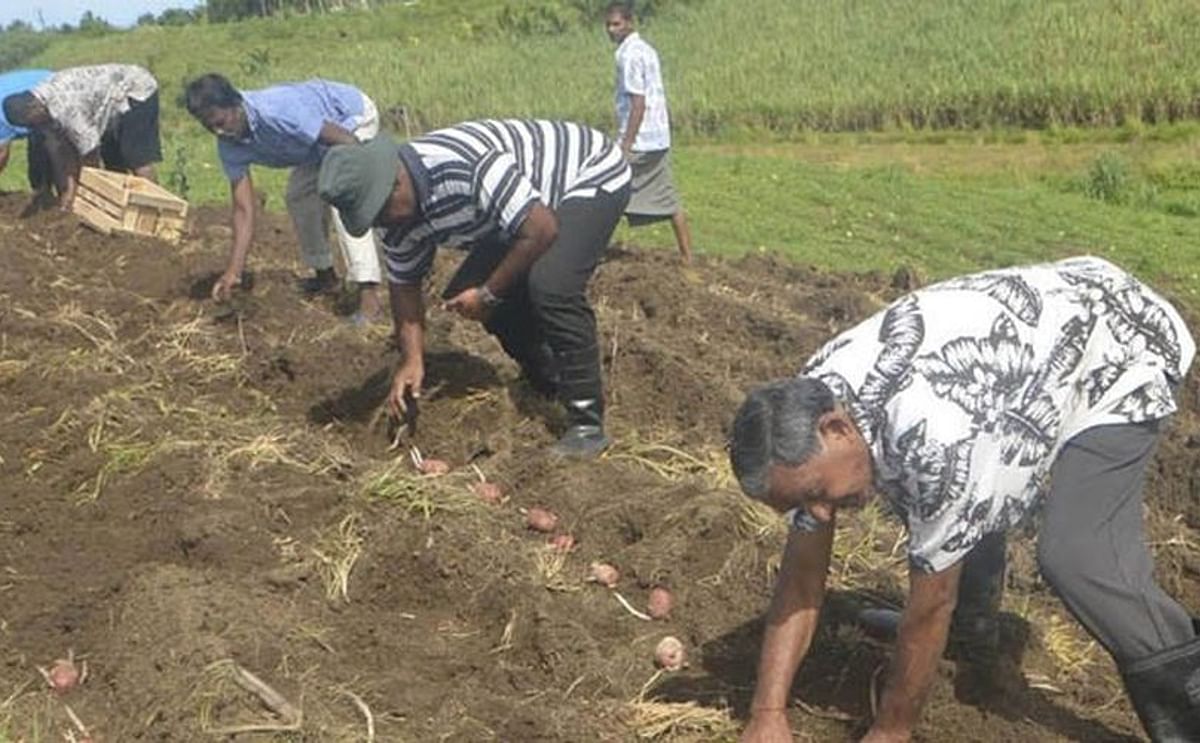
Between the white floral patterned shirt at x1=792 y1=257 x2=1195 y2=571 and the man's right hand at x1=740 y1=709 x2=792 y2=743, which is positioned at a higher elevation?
the white floral patterned shirt at x1=792 y1=257 x2=1195 y2=571

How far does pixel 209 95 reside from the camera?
694 cm

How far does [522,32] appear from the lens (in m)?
32.2

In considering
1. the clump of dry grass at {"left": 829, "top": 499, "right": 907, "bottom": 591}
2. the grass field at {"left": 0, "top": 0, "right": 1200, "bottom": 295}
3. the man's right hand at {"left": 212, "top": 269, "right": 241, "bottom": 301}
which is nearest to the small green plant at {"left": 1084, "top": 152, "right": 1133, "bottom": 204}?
the grass field at {"left": 0, "top": 0, "right": 1200, "bottom": 295}

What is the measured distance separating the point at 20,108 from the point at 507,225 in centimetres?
560

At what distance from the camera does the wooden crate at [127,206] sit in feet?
31.5

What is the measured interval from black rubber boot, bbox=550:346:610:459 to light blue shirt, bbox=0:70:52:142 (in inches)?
230

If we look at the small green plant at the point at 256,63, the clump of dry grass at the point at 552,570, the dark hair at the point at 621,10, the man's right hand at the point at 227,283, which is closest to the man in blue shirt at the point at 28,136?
the man's right hand at the point at 227,283

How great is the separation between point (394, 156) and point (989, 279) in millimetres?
2189

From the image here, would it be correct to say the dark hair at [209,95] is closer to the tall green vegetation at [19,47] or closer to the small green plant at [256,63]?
the small green plant at [256,63]

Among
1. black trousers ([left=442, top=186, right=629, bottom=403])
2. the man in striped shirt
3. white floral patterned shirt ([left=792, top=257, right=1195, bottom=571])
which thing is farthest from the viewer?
black trousers ([left=442, top=186, right=629, bottom=403])

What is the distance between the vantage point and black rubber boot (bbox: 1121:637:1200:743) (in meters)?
3.41

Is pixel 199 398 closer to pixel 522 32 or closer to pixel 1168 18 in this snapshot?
pixel 1168 18

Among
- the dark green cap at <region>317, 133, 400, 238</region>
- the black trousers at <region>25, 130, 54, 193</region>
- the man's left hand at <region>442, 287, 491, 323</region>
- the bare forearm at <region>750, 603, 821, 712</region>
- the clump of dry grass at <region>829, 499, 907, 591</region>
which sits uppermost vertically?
the dark green cap at <region>317, 133, 400, 238</region>

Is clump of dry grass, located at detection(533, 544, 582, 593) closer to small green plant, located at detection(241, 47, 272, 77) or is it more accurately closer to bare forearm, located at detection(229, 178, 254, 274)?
bare forearm, located at detection(229, 178, 254, 274)
